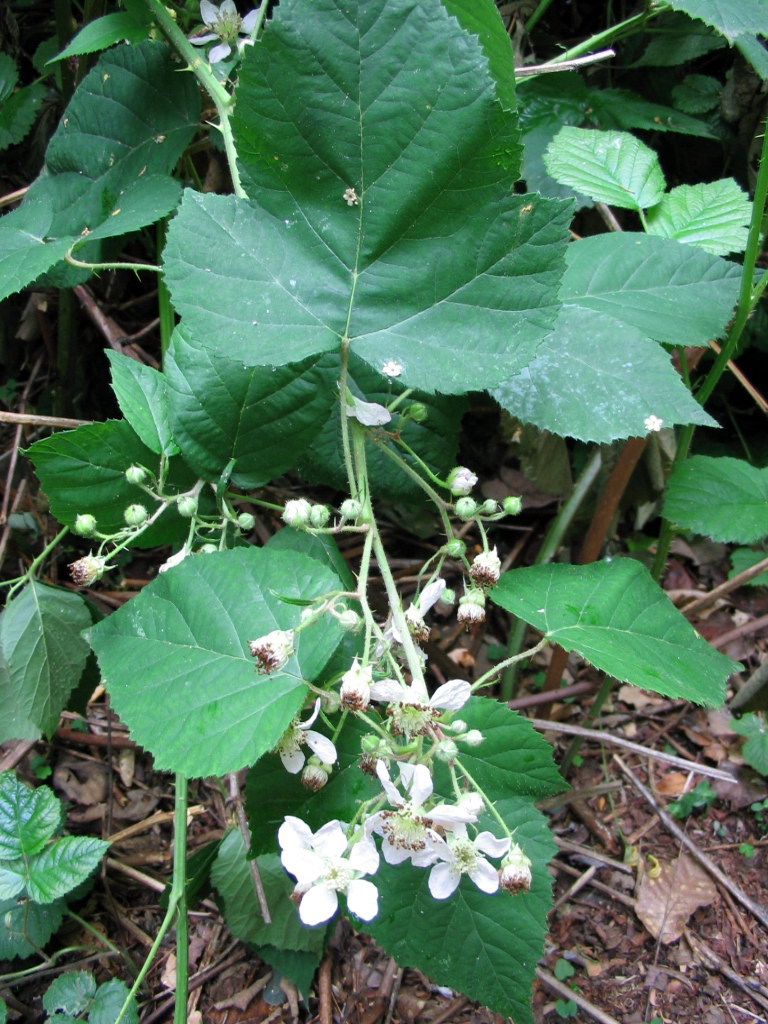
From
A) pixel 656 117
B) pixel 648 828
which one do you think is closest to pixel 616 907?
pixel 648 828

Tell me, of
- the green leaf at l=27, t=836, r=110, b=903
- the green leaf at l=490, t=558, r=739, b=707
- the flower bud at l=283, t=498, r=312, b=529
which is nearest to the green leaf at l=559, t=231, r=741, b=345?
the green leaf at l=490, t=558, r=739, b=707

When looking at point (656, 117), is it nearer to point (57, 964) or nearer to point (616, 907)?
point (616, 907)

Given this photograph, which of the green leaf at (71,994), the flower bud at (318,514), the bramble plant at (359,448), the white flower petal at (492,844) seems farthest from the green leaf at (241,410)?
the green leaf at (71,994)

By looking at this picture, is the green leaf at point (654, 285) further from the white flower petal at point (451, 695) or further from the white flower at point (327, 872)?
the white flower at point (327, 872)

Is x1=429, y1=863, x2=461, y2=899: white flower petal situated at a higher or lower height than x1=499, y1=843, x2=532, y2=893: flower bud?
lower

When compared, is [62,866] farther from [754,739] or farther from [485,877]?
[754,739]

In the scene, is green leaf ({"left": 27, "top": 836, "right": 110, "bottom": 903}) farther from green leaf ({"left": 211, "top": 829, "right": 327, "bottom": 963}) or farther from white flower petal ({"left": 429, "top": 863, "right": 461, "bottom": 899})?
white flower petal ({"left": 429, "top": 863, "right": 461, "bottom": 899})
